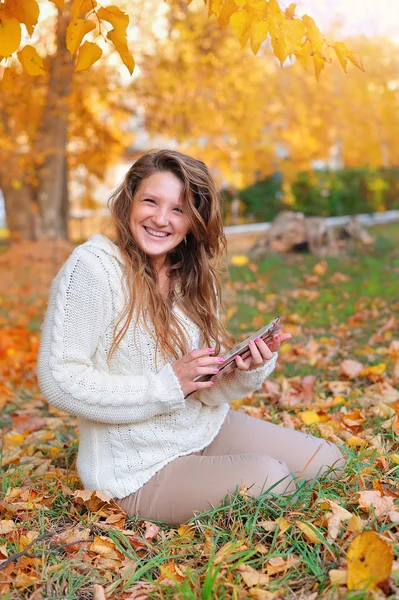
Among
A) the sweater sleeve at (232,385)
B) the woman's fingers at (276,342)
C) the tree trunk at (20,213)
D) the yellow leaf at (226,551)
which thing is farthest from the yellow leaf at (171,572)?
the tree trunk at (20,213)

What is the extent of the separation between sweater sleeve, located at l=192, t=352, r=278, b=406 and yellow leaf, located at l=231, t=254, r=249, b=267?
7.20 m

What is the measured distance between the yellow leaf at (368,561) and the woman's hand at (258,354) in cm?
80

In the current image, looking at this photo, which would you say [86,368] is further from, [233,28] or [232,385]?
[233,28]

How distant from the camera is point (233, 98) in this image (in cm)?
1300

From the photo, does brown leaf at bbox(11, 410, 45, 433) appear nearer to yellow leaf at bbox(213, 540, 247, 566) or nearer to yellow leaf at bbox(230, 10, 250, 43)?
yellow leaf at bbox(213, 540, 247, 566)

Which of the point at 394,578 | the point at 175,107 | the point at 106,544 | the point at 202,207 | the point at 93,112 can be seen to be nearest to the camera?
the point at 394,578

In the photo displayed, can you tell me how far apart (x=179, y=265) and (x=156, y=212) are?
0.32 m

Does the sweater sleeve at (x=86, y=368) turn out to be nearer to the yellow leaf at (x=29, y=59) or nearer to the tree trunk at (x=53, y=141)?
the yellow leaf at (x=29, y=59)

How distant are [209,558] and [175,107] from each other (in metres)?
11.4

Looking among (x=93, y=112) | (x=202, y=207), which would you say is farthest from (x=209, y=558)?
(x=93, y=112)

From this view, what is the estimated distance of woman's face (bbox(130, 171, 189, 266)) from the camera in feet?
8.46

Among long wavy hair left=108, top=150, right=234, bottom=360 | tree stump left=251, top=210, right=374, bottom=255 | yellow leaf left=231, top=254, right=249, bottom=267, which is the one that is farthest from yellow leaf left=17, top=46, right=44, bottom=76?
tree stump left=251, top=210, right=374, bottom=255

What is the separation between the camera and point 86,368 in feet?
7.77

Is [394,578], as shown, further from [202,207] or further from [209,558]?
[202,207]
